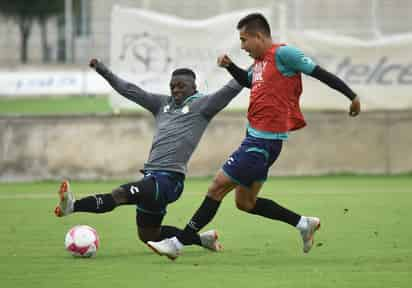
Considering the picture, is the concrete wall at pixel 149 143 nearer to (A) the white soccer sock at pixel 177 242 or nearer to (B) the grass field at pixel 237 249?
(B) the grass field at pixel 237 249

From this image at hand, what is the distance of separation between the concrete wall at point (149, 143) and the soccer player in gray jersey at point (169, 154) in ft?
29.0

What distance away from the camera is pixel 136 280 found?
8992mm

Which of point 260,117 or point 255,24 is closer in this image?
point 260,117

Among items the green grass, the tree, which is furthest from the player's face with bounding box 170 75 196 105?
the tree

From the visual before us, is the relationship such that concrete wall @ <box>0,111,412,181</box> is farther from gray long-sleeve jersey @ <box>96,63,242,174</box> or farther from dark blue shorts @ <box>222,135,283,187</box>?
dark blue shorts @ <box>222,135,283,187</box>

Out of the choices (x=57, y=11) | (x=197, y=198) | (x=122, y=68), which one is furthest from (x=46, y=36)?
(x=197, y=198)

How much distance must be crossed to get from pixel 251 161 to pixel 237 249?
130 cm

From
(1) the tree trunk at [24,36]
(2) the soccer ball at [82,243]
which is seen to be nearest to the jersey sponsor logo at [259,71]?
(2) the soccer ball at [82,243]

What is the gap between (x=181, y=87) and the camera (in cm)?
1083

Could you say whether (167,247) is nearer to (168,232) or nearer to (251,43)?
(168,232)

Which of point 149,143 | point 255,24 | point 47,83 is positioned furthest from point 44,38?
point 255,24

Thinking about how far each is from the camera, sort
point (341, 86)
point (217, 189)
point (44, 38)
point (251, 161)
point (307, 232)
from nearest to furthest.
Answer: point (341, 86) < point (251, 161) < point (217, 189) < point (307, 232) < point (44, 38)

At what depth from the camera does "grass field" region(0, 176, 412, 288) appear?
9023 millimetres

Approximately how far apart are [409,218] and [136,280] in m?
5.51
